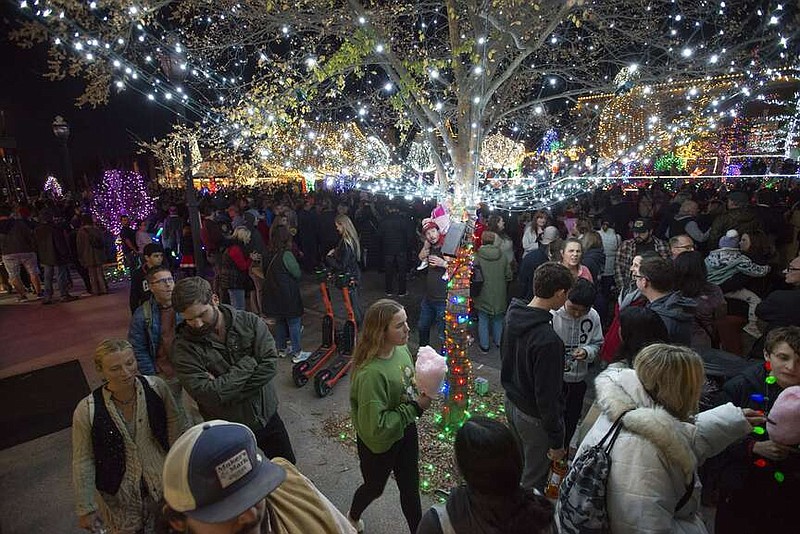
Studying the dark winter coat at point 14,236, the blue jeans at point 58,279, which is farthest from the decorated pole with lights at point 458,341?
the dark winter coat at point 14,236

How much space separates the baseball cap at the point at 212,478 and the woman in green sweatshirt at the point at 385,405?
1.27 meters

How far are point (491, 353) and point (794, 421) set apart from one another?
14.1 feet

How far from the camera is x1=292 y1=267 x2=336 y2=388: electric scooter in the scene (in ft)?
18.5

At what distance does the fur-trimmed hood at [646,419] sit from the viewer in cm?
177

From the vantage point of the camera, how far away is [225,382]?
285cm

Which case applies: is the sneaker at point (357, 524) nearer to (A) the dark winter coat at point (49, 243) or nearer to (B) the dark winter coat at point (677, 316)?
(B) the dark winter coat at point (677, 316)

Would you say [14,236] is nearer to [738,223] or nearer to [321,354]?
[321,354]

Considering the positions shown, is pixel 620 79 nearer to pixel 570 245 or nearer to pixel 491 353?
pixel 570 245

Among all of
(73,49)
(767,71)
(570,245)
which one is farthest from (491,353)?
(73,49)

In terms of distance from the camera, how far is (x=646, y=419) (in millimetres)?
1805

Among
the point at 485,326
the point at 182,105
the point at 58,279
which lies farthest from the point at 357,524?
the point at 58,279

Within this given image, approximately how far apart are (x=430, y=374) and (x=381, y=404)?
35 cm

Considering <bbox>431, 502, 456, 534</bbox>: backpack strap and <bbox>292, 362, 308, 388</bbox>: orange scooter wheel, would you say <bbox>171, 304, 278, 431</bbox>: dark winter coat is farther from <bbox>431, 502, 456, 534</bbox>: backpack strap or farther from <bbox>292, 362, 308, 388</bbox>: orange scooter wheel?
<bbox>292, 362, 308, 388</bbox>: orange scooter wheel

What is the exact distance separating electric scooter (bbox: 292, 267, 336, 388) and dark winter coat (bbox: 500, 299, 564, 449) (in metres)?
3.33
